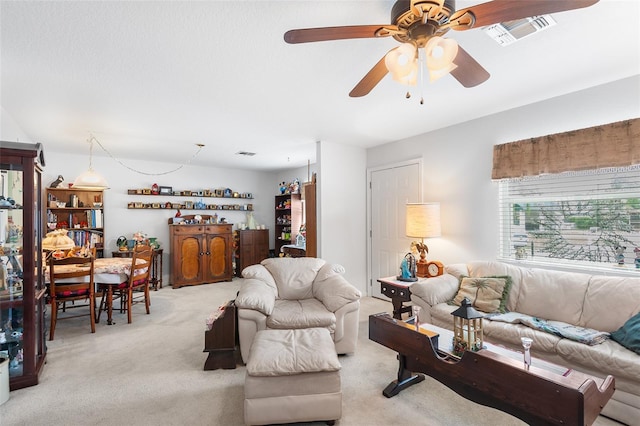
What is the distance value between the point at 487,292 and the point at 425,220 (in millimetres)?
1032

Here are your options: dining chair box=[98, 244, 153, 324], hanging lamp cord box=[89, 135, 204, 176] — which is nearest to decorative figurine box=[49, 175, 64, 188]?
hanging lamp cord box=[89, 135, 204, 176]

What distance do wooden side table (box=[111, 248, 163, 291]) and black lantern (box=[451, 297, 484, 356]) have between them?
5.12 meters

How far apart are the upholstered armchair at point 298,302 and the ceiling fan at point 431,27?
1966 mm

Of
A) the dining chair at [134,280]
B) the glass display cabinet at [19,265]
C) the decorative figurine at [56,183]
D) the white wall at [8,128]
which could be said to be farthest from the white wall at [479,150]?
the decorative figurine at [56,183]

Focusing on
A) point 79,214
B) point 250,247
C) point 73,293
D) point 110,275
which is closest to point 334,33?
point 110,275

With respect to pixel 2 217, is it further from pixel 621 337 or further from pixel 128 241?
pixel 621 337

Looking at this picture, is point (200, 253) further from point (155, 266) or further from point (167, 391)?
point (167, 391)

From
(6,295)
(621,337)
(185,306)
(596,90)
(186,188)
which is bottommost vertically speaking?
(185,306)

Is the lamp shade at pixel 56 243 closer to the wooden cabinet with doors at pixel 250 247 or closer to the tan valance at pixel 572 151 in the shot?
the wooden cabinet with doors at pixel 250 247

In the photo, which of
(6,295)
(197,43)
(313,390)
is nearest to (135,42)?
(197,43)

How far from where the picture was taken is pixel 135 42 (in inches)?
76.3

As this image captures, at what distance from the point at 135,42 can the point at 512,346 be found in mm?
3404

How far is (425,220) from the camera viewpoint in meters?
3.46

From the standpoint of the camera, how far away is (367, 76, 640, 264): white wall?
103 inches
